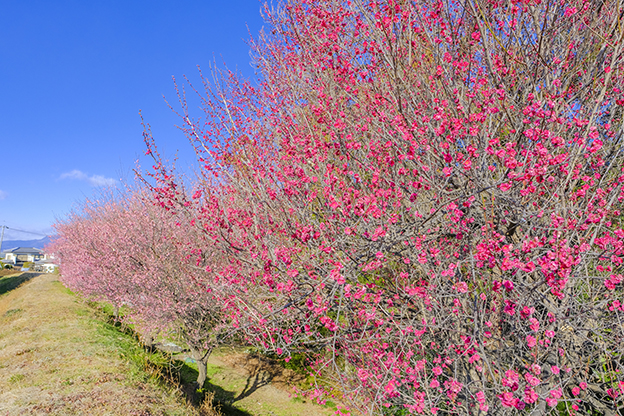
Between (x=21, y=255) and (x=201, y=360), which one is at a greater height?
(x=21, y=255)

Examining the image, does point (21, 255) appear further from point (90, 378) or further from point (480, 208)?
point (480, 208)

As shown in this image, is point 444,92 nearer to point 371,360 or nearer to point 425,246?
point 425,246

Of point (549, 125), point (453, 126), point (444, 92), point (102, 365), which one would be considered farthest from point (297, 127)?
point (102, 365)

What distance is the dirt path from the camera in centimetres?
627

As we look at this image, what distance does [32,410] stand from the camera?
19.3 feet

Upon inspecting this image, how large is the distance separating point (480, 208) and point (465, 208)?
1.73ft

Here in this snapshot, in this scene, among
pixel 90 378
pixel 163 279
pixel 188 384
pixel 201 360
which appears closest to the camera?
pixel 90 378

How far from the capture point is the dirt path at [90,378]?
627 cm

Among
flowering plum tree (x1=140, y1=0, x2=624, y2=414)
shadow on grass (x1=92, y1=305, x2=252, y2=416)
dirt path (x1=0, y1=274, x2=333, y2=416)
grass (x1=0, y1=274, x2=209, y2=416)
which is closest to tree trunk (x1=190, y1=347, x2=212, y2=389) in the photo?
shadow on grass (x1=92, y1=305, x2=252, y2=416)

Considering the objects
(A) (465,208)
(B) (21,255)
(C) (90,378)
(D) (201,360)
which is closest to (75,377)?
(C) (90,378)

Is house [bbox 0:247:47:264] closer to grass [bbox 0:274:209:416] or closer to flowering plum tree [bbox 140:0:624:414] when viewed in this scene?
grass [bbox 0:274:209:416]

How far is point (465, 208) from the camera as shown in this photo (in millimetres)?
4074

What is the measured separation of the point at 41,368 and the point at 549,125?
11.1 m

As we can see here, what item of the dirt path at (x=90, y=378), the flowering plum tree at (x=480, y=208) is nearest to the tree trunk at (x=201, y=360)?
the dirt path at (x=90, y=378)
